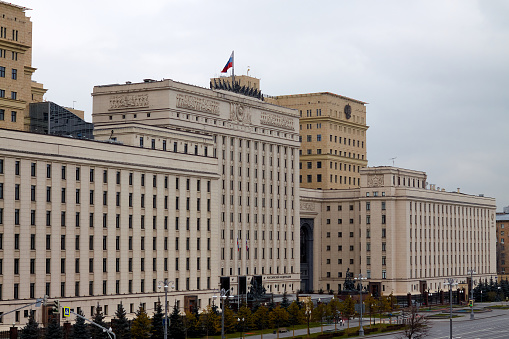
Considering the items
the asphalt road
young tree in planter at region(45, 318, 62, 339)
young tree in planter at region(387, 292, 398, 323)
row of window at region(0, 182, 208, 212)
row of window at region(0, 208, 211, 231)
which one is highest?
row of window at region(0, 182, 208, 212)

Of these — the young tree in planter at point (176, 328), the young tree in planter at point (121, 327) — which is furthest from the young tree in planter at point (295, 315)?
the young tree in planter at point (121, 327)

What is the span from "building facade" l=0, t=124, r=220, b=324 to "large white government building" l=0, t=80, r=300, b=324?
0.50 ft

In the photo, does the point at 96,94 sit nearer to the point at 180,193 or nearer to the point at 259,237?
the point at 180,193

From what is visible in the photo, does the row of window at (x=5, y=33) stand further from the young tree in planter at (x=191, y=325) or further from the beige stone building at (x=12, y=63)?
the young tree in planter at (x=191, y=325)

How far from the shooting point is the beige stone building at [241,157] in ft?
495

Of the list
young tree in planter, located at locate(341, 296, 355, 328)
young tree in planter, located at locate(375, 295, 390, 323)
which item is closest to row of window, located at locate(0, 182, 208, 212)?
young tree in planter, located at locate(341, 296, 355, 328)

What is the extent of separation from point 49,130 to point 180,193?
25.2 metres

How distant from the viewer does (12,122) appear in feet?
429

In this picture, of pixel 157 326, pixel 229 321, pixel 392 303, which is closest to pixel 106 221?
pixel 157 326

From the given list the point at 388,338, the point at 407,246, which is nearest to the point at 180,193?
the point at 388,338

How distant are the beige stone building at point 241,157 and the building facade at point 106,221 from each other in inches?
180

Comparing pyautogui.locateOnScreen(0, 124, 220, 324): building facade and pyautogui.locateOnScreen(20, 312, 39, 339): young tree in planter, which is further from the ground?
pyautogui.locateOnScreen(0, 124, 220, 324): building facade

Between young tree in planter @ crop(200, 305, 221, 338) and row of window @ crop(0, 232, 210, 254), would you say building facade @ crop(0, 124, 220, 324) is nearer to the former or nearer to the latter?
row of window @ crop(0, 232, 210, 254)

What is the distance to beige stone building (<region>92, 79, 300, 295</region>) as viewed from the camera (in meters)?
151
